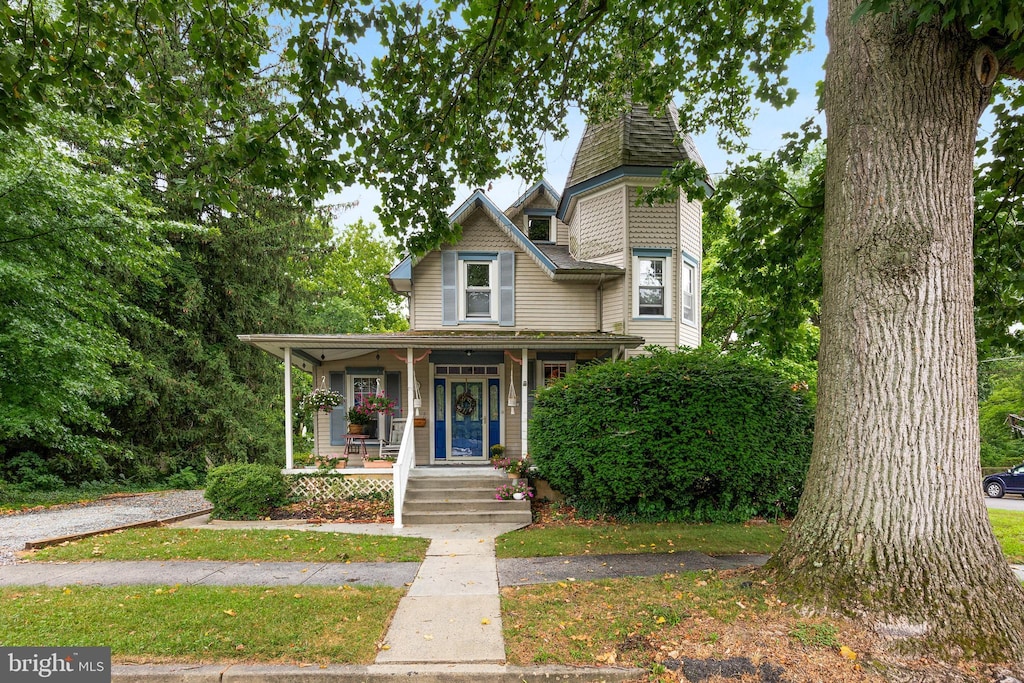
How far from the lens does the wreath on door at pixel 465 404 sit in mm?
12648

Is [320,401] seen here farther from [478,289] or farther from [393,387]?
[478,289]

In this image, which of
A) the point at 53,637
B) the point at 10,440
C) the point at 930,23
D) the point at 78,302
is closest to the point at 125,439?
the point at 10,440

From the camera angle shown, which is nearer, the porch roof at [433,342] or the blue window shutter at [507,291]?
the porch roof at [433,342]

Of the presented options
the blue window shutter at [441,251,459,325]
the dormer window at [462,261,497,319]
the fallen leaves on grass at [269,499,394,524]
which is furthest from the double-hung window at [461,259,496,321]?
the fallen leaves on grass at [269,499,394,524]

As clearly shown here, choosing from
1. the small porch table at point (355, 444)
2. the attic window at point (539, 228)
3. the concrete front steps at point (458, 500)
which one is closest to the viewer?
the concrete front steps at point (458, 500)

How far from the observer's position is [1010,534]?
26.2 ft

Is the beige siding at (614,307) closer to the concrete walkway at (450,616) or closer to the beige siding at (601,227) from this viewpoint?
the beige siding at (601,227)

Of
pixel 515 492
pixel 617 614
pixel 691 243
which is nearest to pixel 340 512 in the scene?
pixel 515 492

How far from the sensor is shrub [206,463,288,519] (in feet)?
30.0

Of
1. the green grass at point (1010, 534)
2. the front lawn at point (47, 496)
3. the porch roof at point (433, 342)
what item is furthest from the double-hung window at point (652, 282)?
the front lawn at point (47, 496)

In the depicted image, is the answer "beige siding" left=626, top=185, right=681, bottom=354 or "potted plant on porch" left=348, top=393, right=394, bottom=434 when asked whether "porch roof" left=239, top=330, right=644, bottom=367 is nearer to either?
"beige siding" left=626, top=185, right=681, bottom=354

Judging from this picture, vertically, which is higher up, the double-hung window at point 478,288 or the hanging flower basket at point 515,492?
the double-hung window at point 478,288

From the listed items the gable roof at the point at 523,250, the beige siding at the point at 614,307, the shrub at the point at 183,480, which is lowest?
the shrub at the point at 183,480

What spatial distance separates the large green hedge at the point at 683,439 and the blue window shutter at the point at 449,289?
4.84 meters
